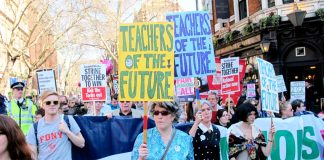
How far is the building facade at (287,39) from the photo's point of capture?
18484 millimetres

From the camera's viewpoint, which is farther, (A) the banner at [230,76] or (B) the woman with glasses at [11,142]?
(A) the banner at [230,76]

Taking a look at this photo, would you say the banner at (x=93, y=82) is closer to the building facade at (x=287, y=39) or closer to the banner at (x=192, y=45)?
the banner at (x=192, y=45)

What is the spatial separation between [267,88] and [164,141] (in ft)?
9.15

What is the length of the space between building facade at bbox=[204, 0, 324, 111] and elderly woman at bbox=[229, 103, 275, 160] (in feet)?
37.5

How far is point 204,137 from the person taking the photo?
5.18m

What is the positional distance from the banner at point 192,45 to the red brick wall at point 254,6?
14328 mm

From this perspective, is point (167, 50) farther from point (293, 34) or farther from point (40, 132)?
point (293, 34)

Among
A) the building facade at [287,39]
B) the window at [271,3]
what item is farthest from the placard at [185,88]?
the window at [271,3]

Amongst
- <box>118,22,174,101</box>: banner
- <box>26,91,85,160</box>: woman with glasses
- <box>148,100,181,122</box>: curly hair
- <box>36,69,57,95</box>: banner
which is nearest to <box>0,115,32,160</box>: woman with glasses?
<box>118,22,174,101</box>: banner

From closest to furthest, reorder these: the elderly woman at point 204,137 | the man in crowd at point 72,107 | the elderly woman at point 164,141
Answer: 1. the elderly woman at point 164,141
2. the elderly woman at point 204,137
3. the man in crowd at point 72,107

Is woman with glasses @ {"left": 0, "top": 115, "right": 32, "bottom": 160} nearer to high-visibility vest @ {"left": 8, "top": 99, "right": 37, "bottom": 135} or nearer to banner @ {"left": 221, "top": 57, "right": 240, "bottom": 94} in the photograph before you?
high-visibility vest @ {"left": 8, "top": 99, "right": 37, "bottom": 135}

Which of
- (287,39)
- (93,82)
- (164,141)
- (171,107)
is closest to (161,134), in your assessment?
(164,141)

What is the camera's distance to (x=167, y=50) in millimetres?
4574

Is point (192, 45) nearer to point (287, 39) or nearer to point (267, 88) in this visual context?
point (267, 88)
